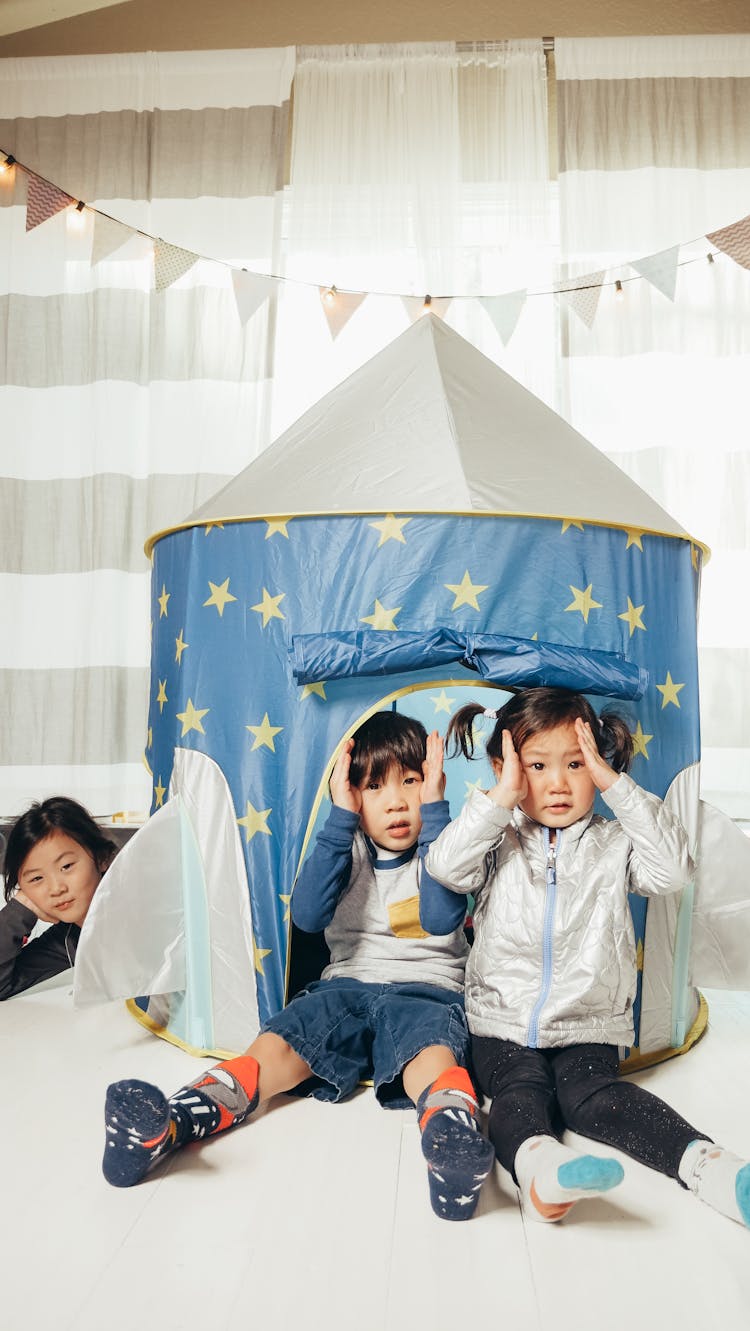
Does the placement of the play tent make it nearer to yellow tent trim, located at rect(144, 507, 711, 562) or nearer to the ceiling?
yellow tent trim, located at rect(144, 507, 711, 562)

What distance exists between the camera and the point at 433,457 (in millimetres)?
1977

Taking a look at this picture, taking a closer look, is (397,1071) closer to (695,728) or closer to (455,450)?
(695,728)

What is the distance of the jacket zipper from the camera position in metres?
1.62

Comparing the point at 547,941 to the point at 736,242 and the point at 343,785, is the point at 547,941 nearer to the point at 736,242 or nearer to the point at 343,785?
the point at 343,785

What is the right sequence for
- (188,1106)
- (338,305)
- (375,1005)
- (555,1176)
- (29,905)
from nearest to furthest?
(555,1176)
(188,1106)
(375,1005)
(29,905)
(338,305)

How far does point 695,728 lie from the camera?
2.07 metres

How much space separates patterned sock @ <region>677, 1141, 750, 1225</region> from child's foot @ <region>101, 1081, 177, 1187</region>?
2.14 ft

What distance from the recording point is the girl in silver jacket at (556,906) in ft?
5.06

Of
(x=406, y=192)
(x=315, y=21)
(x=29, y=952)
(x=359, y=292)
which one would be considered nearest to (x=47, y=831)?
(x=29, y=952)

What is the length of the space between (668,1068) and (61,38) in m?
4.62

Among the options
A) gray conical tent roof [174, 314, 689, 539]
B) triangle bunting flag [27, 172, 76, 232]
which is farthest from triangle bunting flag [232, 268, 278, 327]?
gray conical tent roof [174, 314, 689, 539]

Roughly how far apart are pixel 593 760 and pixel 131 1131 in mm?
821

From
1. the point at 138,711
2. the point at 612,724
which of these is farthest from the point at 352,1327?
the point at 138,711

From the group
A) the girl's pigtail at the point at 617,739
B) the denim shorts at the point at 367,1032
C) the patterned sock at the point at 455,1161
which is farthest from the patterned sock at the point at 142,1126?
the girl's pigtail at the point at 617,739
